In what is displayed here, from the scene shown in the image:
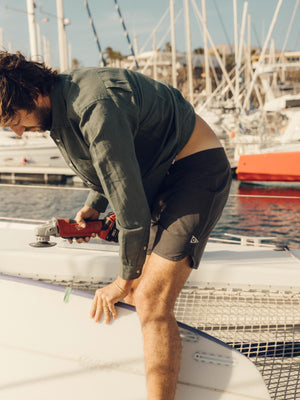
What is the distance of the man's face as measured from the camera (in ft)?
4.35

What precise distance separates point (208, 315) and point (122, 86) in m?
1.35

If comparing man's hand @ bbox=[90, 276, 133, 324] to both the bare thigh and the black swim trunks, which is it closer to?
the bare thigh

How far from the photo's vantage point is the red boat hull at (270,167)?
13117mm

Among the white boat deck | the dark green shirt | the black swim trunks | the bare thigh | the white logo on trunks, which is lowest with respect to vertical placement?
the white boat deck

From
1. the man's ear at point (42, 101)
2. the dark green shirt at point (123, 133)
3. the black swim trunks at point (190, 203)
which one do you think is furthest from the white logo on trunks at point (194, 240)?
the man's ear at point (42, 101)

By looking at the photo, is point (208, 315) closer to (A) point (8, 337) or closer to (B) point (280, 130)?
(A) point (8, 337)

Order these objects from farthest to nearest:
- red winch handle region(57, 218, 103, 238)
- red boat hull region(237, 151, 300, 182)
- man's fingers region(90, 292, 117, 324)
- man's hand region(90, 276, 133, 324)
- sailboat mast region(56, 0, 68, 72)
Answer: sailboat mast region(56, 0, 68, 72), red boat hull region(237, 151, 300, 182), red winch handle region(57, 218, 103, 238), man's fingers region(90, 292, 117, 324), man's hand region(90, 276, 133, 324)

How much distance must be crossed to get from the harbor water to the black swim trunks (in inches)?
231

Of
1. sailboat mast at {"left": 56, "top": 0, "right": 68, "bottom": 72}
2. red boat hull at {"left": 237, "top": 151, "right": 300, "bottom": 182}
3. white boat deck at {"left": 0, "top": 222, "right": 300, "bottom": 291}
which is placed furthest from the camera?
sailboat mast at {"left": 56, "top": 0, "right": 68, "bottom": 72}

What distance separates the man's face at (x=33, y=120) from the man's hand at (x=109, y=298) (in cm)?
59

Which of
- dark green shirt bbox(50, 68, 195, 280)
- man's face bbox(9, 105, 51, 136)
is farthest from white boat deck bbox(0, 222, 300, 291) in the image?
man's face bbox(9, 105, 51, 136)

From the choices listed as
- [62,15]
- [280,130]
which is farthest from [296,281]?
[280,130]

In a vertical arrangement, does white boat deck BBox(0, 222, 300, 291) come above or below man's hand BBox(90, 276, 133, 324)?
below

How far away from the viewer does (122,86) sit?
1320 mm
